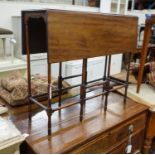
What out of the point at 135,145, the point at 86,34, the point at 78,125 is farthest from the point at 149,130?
the point at 86,34

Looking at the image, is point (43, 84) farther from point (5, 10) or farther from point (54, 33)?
point (5, 10)

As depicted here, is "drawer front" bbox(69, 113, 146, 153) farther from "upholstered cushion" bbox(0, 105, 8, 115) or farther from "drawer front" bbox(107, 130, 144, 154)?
"upholstered cushion" bbox(0, 105, 8, 115)

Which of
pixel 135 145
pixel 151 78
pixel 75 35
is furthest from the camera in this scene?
pixel 151 78

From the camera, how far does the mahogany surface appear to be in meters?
0.96

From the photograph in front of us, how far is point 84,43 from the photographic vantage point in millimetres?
1021

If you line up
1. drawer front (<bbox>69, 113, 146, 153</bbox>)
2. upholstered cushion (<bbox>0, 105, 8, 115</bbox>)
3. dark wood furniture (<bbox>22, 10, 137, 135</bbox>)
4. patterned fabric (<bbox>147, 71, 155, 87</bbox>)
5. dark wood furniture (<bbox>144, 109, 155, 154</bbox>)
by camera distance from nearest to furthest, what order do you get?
dark wood furniture (<bbox>22, 10, 137, 135</bbox>) < drawer front (<bbox>69, 113, 146, 153</bbox>) < upholstered cushion (<bbox>0, 105, 8, 115</bbox>) < dark wood furniture (<bbox>144, 109, 155, 154</bbox>) < patterned fabric (<bbox>147, 71, 155, 87</bbox>)

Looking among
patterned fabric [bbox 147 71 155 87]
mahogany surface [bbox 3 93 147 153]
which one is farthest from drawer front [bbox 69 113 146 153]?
patterned fabric [bbox 147 71 155 87]

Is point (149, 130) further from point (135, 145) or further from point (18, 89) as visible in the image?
point (18, 89)

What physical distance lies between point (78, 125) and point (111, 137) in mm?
204

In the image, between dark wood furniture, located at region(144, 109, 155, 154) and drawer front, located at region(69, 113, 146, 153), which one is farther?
dark wood furniture, located at region(144, 109, 155, 154)

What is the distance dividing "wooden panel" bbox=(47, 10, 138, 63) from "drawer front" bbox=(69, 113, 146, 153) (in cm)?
43

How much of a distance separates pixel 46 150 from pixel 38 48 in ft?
1.95

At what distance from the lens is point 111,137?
3.84 feet

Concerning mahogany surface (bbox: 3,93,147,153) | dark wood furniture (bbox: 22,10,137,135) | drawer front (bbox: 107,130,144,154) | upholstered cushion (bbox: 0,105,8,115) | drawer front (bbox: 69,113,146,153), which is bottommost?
drawer front (bbox: 107,130,144,154)
